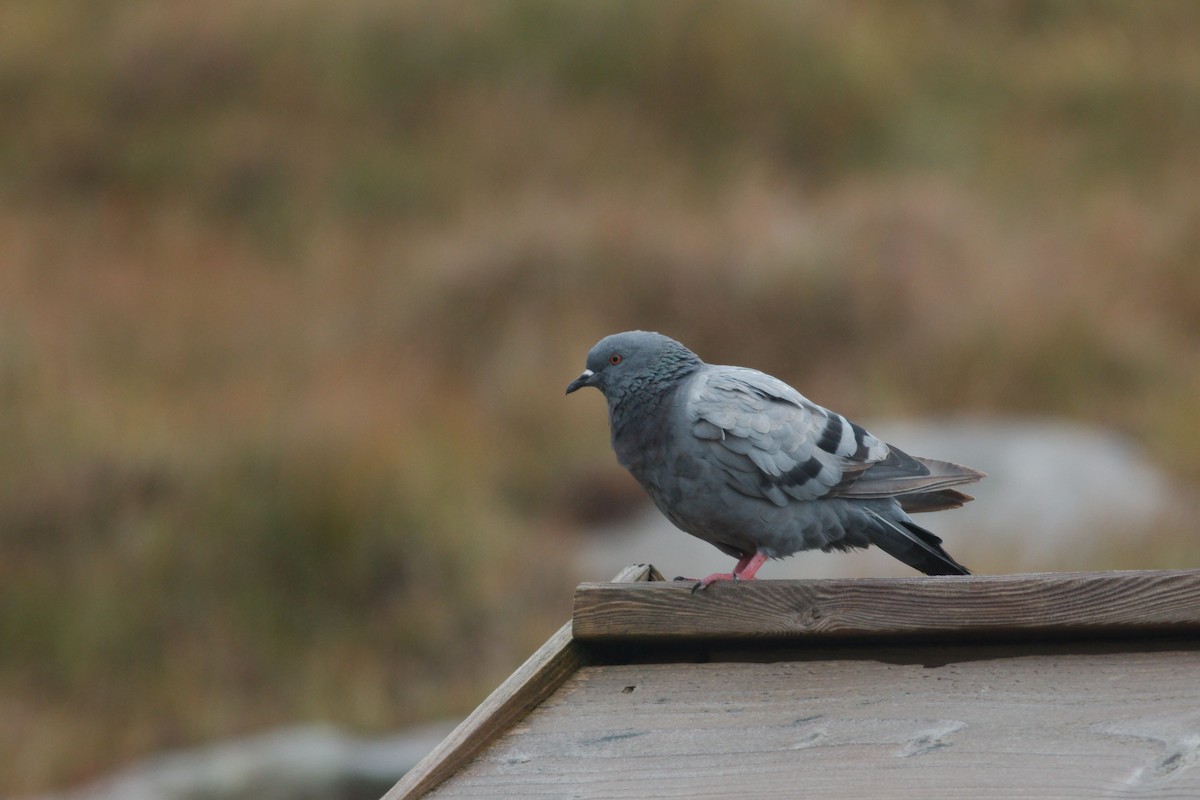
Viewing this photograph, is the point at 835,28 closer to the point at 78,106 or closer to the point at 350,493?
the point at 78,106

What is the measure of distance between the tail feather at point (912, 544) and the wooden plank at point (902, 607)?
1.19 m

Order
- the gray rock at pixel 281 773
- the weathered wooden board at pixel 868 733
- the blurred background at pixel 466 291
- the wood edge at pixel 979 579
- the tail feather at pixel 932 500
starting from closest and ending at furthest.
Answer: the weathered wooden board at pixel 868 733, the wood edge at pixel 979 579, the tail feather at pixel 932 500, the gray rock at pixel 281 773, the blurred background at pixel 466 291

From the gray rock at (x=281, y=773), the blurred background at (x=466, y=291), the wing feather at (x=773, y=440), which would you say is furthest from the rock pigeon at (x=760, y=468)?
the blurred background at (x=466, y=291)

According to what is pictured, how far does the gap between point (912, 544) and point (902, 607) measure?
1344mm

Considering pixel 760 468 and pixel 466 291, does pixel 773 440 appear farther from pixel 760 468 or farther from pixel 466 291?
pixel 466 291

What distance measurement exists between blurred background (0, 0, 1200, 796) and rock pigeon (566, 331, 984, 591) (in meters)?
4.80

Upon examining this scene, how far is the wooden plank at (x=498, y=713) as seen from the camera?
6.98ft

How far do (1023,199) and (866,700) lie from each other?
12.6m

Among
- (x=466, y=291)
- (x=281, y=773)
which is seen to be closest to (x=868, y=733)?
(x=281, y=773)

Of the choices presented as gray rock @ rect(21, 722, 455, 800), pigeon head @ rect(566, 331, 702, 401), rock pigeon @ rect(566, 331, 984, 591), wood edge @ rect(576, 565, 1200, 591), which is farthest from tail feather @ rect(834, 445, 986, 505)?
gray rock @ rect(21, 722, 455, 800)

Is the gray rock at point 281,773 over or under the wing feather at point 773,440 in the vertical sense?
under

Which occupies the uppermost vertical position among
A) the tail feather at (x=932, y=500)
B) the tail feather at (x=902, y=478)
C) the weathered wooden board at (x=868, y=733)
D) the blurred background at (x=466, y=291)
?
the blurred background at (x=466, y=291)

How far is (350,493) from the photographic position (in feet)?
27.8

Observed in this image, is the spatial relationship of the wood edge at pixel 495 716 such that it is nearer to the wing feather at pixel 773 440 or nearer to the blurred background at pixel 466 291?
the wing feather at pixel 773 440
